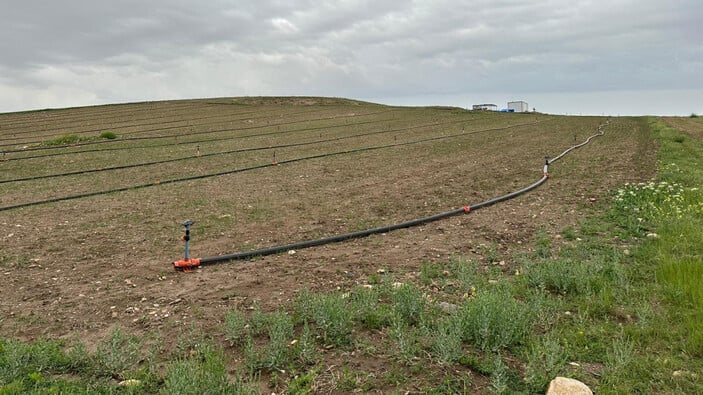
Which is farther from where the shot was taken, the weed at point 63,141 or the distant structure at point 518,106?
the distant structure at point 518,106

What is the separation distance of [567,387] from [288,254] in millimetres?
3245

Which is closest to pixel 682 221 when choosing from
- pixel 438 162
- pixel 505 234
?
pixel 505 234

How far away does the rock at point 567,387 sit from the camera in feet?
7.27

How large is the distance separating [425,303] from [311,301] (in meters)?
0.94

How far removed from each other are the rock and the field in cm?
10

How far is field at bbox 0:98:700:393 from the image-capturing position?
270 centimetres

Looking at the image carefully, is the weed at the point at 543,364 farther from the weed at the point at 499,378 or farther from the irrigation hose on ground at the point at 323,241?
the irrigation hose on ground at the point at 323,241

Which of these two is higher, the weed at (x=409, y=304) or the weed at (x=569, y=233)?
the weed at (x=569, y=233)

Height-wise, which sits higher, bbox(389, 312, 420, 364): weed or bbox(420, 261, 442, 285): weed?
bbox(420, 261, 442, 285): weed

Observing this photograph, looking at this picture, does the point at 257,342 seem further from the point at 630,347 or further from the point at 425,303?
the point at 630,347

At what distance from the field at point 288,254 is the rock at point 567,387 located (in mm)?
100

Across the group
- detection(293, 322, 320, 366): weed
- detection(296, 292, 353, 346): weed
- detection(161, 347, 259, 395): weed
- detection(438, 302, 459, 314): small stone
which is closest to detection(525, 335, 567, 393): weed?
detection(438, 302, 459, 314): small stone

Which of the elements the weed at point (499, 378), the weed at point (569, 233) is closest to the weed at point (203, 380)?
the weed at point (499, 378)

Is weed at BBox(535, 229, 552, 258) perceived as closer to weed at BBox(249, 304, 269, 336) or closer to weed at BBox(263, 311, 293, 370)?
weed at BBox(263, 311, 293, 370)
